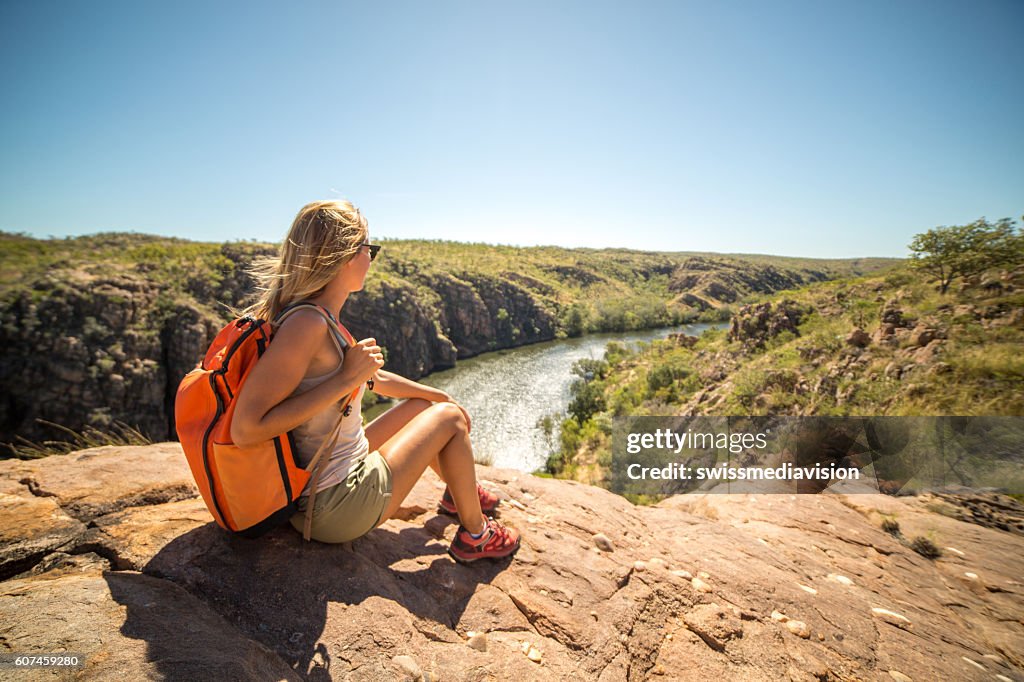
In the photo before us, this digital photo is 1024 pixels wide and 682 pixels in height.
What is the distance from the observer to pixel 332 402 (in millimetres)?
1923

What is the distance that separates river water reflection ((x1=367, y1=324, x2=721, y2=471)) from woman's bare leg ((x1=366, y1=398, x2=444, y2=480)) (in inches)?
624

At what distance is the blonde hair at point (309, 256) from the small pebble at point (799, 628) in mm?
3684

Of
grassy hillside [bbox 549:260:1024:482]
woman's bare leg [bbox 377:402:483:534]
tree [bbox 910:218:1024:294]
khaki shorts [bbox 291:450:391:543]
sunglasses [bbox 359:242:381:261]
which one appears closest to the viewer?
khaki shorts [bbox 291:450:391:543]

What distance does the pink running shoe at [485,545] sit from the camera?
2715 millimetres

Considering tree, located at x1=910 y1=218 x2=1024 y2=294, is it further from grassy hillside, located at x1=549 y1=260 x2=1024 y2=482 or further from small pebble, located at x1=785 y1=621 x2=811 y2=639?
small pebble, located at x1=785 y1=621 x2=811 y2=639

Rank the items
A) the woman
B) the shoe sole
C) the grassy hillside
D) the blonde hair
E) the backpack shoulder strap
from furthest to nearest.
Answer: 1. the grassy hillside
2. the shoe sole
3. the blonde hair
4. the backpack shoulder strap
5. the woman

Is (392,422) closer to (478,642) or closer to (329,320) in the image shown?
(329,320)

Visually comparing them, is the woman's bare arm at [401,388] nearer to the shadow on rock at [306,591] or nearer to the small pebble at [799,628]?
the shadow on rock at [306,591]

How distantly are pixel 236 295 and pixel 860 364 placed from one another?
47332 millimetres

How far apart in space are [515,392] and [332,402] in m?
37.6

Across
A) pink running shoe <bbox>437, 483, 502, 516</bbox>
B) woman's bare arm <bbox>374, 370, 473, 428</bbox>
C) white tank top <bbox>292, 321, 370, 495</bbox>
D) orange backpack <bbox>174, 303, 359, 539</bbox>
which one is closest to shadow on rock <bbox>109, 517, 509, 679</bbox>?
orange backpack <bbox>174, 303, 359, 539</bbox>

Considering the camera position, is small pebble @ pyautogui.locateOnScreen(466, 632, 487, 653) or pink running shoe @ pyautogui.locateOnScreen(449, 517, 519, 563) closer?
small pebble @ pyautogui.locateOnScreen(466, 632, 487, 653)

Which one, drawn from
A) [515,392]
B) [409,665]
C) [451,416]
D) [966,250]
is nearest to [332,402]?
[451,416]

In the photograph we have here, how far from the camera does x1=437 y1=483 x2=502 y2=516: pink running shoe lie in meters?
3.25
